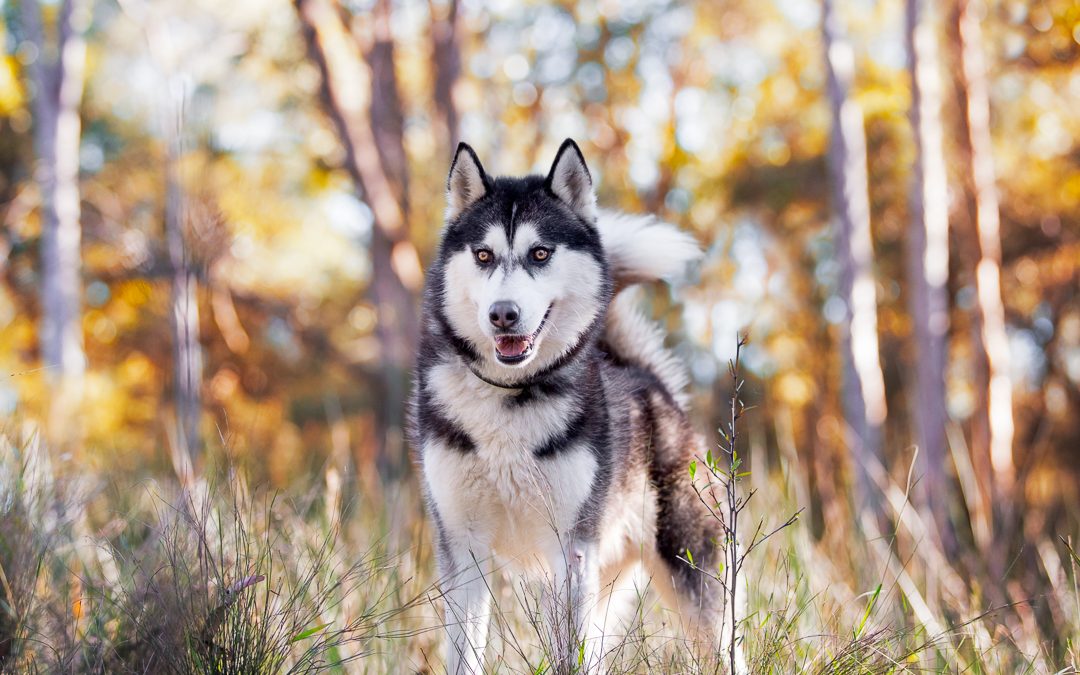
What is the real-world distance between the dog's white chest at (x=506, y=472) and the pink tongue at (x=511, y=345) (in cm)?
23

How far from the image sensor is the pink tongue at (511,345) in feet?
9.81

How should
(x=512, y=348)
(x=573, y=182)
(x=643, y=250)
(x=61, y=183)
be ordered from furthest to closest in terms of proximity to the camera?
(x=61, y=183)
(x=643, y=250)
(x=573, y=182)
(x=512, y=348)

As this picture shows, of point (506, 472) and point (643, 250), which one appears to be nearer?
point (506, 472)

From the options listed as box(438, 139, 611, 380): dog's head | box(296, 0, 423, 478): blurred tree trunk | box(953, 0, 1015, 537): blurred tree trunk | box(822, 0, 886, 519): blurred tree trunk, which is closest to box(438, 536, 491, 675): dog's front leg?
box(438, 139, 611, 380): dog's head

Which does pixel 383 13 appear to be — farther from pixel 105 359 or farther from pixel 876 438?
pixel 105 359

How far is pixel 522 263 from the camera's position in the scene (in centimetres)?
315

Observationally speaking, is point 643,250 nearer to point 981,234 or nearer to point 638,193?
point 981,234

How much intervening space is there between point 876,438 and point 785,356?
43.0 ft

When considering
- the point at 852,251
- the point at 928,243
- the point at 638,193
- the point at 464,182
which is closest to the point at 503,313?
the point at 464,182

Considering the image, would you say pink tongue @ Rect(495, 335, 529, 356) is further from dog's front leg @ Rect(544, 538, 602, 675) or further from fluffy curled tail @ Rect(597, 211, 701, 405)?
fluffy curled tail @ Rect(597, 211, 701, 405)

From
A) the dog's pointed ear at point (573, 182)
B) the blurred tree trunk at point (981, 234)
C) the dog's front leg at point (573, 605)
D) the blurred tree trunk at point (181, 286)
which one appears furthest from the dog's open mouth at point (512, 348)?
the blurred tree trunk at point (981, 234)

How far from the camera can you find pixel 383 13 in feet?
43.8

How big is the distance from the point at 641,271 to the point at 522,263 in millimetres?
773

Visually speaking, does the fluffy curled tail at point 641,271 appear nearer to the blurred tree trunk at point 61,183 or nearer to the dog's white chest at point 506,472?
the dog's white chest at point 506,472
